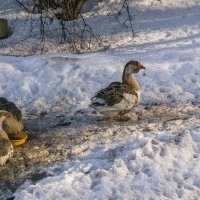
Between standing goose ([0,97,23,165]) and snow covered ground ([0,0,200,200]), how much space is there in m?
0.68

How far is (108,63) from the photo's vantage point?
9.86 metres

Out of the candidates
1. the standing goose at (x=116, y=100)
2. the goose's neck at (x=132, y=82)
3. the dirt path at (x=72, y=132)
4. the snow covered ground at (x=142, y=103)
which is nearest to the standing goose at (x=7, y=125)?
the dirt path at (x=72, y=132)

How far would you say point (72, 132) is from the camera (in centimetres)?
775

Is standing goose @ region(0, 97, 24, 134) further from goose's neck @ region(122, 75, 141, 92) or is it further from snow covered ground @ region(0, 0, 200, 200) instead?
goose's neck @ region(122, 75, 141, 92)

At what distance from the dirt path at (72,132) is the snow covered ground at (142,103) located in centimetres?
3

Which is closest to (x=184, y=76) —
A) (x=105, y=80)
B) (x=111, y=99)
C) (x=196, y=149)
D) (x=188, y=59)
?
(x=188, y=59)

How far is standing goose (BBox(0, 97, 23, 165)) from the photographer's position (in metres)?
6.76

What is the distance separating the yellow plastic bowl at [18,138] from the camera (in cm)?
742

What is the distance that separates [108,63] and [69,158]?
135 inches

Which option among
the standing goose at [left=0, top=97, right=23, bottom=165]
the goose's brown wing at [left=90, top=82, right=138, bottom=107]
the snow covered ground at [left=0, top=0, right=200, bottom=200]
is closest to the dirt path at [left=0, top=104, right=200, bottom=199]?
the snow covered ground at [left=0, top=0, right=200, bottom=200]

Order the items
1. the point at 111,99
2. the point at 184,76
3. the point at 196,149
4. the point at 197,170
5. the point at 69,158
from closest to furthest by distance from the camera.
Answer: the point at 197,170 → the point at 196,149 → the point at 69,158 → the point at 111,99 → the point at 184,76

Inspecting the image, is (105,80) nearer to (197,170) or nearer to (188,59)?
(188,59)

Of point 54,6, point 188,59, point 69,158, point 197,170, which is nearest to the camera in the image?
point 197,170

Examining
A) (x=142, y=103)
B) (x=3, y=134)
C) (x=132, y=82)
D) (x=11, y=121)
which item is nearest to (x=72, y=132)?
(x=11, y=121)
